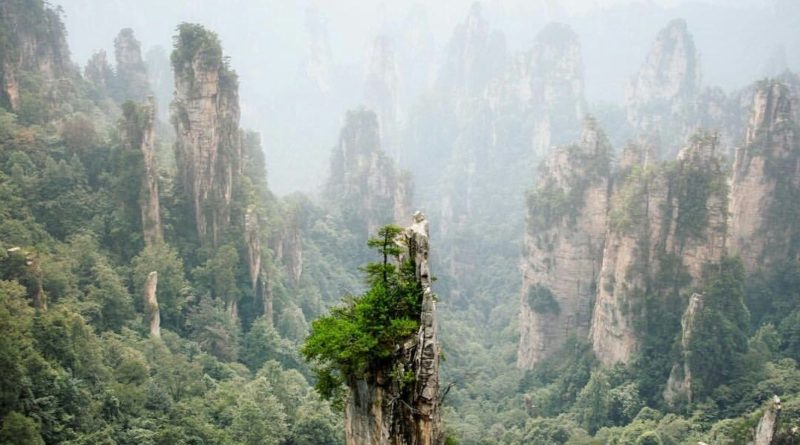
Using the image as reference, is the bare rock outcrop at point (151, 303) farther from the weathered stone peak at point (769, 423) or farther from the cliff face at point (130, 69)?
the cliff face at point (130, 69)

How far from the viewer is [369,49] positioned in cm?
15000

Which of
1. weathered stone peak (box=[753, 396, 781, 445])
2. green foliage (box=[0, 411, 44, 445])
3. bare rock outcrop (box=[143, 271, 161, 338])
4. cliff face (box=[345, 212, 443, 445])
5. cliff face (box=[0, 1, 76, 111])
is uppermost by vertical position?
cliff face (box=[0, 1, 76, 111])

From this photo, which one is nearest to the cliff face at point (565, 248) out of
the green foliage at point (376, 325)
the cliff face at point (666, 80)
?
the green foliage at point (376, 325)

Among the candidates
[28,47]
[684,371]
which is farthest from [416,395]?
[28,47]

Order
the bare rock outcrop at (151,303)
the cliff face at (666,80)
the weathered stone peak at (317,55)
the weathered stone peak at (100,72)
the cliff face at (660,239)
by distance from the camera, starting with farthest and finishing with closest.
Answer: the weathered stone peak at (317,55)
the cliff face at (666,80)
the weathered stone peak at (100,72)
the cliff face at (660,239)
the bare rock outcrop at (151,303)

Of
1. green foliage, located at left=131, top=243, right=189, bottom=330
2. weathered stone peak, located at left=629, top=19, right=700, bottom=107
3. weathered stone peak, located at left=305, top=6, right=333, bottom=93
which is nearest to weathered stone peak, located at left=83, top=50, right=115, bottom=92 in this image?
green foliage, located at left=131, top=243, right=189, bottom=330

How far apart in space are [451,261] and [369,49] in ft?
243

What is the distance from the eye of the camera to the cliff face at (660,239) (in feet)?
133

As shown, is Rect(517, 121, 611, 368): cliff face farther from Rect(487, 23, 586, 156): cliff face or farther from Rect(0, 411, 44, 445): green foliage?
Rect(487, 23, 586, 156): cliff face

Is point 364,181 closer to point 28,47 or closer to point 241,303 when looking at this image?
point 28,47

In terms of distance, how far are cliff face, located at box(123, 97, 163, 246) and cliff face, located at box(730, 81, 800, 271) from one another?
32.3m

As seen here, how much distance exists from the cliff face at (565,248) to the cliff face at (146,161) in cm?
2614

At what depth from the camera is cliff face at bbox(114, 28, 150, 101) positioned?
226 feet

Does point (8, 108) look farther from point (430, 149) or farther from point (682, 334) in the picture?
point (430, 149)
